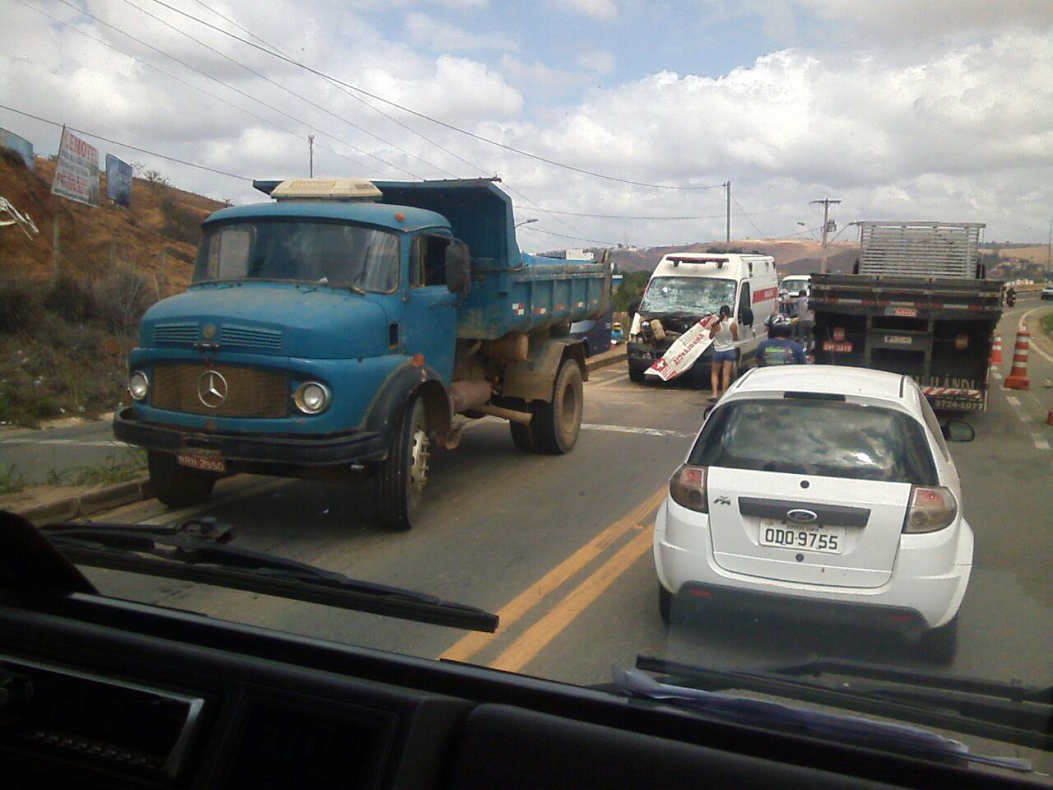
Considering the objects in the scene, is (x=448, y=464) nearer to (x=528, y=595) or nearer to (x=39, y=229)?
(x=528, y=595)

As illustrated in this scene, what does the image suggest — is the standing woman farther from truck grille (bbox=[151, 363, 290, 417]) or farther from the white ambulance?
truck grille (bbox=[151, 363, 290, 417])

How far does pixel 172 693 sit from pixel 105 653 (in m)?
0.27

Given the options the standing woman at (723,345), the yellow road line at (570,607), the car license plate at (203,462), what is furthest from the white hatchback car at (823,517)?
the standing woman at (723,345)

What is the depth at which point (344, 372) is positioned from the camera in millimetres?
7164

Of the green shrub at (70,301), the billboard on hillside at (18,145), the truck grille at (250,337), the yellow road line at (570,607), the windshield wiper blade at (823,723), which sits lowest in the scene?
the yellow road line at (570,607)

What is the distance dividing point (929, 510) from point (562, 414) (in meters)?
6.98

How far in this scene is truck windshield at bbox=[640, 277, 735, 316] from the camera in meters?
19.8

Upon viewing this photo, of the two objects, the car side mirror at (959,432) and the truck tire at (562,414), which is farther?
the truck tire at (562,414)

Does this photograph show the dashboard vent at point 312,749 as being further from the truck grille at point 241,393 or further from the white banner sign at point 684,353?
the white banner sign at point 684,353

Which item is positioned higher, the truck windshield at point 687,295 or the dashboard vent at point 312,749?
the truck windshield at point 687,295

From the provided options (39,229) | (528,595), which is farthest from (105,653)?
(39,229)

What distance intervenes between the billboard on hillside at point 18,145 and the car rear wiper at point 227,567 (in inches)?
1064

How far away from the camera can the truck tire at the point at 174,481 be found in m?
7.81

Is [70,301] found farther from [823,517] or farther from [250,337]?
[823,517]
